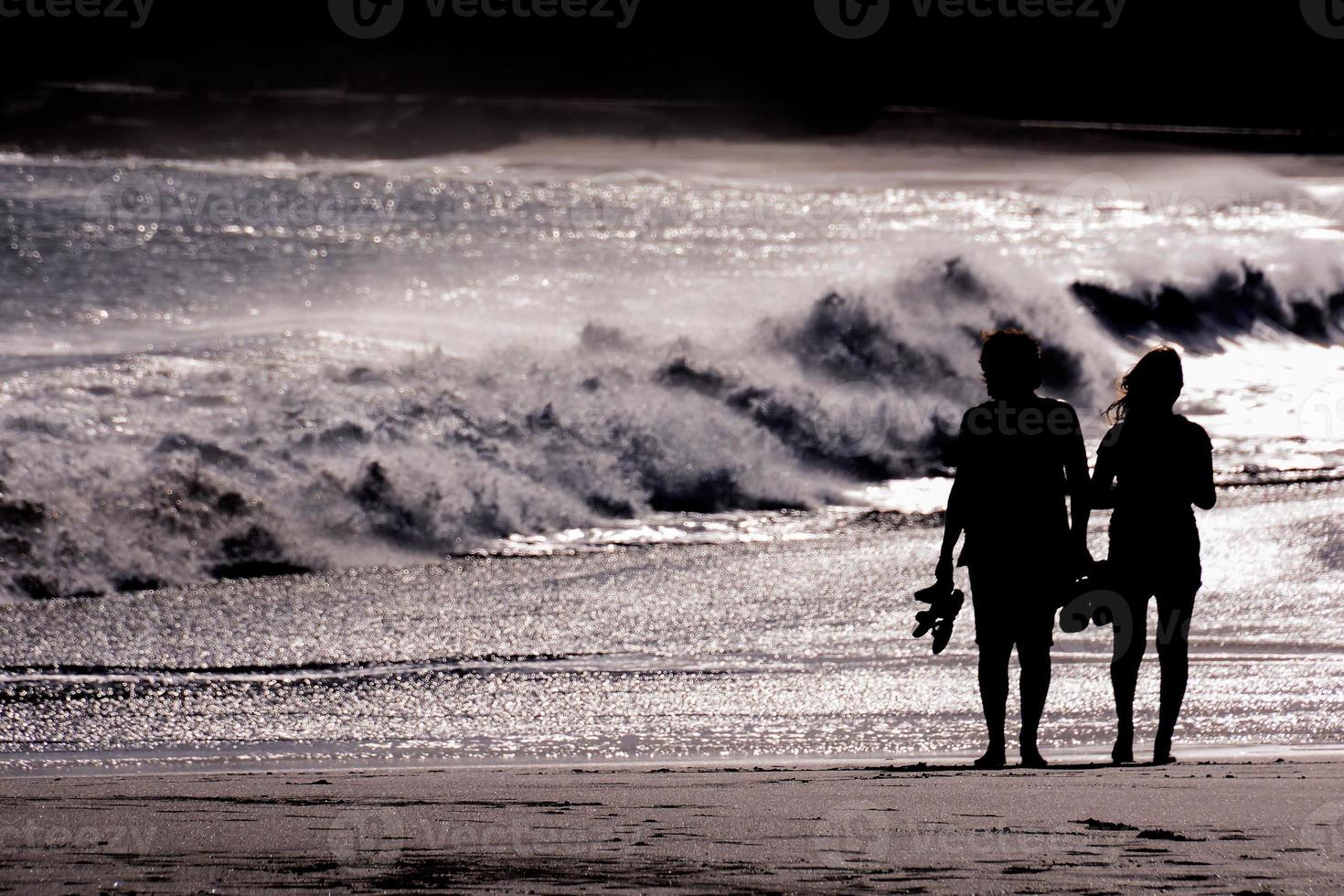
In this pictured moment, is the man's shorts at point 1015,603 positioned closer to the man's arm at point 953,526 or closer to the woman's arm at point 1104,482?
the man's arm at point 953,526

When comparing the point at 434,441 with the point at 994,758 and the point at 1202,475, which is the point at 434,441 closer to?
the point at 994,758

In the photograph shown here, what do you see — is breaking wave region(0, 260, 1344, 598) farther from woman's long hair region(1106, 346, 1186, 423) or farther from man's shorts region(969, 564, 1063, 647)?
woman's long hair region(1106, 346, 1186, 423)

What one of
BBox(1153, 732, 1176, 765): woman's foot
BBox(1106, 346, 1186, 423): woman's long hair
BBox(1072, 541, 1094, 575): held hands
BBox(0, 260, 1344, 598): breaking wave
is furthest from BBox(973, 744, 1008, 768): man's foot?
BBox(0, 260, 1344, 598): breaking wave

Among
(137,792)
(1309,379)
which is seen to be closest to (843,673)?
(137,792)

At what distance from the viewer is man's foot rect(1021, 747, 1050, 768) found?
4.80 metres

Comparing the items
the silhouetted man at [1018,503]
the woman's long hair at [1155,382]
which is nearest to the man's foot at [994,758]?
the silhouetted man at [1018,503]

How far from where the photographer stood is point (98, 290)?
22.5 metres

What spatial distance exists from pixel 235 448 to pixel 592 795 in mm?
7142

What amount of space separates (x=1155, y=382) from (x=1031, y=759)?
1152 millimetres

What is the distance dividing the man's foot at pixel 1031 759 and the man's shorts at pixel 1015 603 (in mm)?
320

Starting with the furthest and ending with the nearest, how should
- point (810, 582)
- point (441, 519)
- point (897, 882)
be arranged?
point (441, 519)
point (810, 582)
point (897, 882)

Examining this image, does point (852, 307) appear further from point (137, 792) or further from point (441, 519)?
point (137, 792)

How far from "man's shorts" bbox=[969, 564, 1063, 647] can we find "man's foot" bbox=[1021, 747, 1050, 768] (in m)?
0.32

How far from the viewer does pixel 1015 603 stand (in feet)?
15.6
